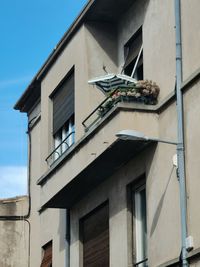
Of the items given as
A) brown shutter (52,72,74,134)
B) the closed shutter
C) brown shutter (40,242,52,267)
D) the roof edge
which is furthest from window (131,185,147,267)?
brown shutter (40,242,52,267)

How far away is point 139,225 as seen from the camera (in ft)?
56.6

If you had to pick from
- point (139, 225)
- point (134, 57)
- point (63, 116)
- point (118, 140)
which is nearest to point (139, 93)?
point (118, 140)

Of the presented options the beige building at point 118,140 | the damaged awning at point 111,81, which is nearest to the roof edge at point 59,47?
→ the beige building at point 118,140

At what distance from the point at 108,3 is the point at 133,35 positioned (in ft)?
3.33

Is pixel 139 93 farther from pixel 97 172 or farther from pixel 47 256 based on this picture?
pixel 47 256

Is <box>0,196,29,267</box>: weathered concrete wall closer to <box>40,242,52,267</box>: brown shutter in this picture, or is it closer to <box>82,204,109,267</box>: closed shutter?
<box>40,242,52,267</box>: brown shutter

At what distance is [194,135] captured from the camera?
583 inches

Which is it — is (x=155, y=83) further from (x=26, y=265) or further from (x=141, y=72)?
(x=26, y=265)

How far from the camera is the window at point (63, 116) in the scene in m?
20.9

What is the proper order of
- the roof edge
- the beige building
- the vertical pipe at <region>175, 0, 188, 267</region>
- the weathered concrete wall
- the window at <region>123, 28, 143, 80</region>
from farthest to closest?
the weathered concrete wall < the roof edge < the window at <region>123, 28, 143, 80</region> < the beige building < the vertical pipe at <region>175, 0, 188, 267</region>

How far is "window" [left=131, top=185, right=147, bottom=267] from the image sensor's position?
17.0 meters

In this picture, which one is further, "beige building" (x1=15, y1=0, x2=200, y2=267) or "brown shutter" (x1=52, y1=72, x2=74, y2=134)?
"brown shutter" (x1=52, y1=72, x2=74, y2=134)

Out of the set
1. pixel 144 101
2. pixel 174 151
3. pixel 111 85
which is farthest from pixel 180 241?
pixel 111 85

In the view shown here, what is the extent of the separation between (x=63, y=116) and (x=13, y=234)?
6.18 meters
